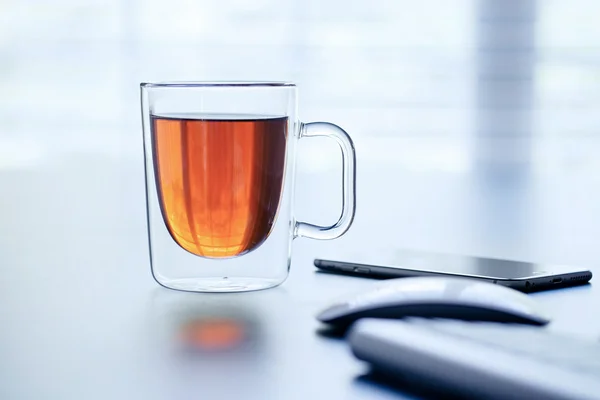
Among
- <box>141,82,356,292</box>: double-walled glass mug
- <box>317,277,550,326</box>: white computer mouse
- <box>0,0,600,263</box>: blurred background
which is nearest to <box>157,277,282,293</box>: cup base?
<box>141,82,356,292</box>: double-walled glass mug

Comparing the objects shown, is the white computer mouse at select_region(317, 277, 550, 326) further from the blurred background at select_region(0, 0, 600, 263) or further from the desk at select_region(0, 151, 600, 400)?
the blurred background at select_region(0, 0, 600, 263)

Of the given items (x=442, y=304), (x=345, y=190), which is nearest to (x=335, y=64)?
(x=345, y=190)

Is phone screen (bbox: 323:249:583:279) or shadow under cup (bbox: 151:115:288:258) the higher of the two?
shadow under cup (bbox: 151:115:288:258)

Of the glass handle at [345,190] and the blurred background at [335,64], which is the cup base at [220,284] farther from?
the blurred background at [335,64]

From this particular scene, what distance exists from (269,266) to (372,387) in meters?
0.31

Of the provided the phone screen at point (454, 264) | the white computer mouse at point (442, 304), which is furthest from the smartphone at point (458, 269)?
the white computer mouse at point (442, 304)

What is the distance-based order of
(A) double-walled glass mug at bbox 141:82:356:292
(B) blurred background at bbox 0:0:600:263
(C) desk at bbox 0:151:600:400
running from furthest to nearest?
1. (B) blurred background at bbox 0:0:600:263
2. (A) double-walled glass mug at bbox 141:82:356:292
3. (C) desk at bbox 0:151:600:400

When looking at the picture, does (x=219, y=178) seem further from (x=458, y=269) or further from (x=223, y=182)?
(x=458, y=269)

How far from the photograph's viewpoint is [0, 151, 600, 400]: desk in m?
0.53

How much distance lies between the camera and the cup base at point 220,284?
78 centimetres

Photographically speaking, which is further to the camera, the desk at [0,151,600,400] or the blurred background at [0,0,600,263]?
the blurred background at [0,0,600,263]

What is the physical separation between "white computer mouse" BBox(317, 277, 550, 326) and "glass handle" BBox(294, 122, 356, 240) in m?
0.20

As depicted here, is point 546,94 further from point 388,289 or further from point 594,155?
point 388,289

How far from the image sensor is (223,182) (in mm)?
777
